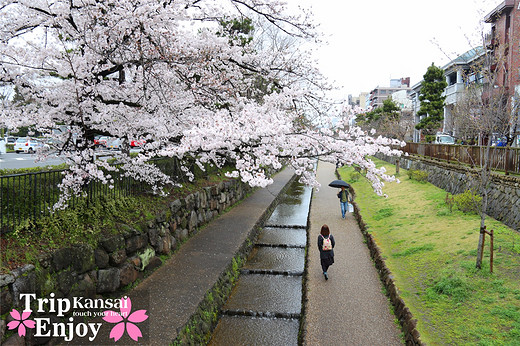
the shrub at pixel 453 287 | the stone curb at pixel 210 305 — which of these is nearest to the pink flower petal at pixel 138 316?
the stone curb at pixel 210 305

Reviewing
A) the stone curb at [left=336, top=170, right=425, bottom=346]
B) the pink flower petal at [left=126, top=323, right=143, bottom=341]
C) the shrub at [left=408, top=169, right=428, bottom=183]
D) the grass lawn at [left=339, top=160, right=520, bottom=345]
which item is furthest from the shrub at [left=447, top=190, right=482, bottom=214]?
the pink flower petal at [left=126, top=323, right=143, bottom=341]

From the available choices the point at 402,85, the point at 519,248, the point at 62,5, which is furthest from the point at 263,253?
the point at 402,85

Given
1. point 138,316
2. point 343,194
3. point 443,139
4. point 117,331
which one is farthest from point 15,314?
point 443,139

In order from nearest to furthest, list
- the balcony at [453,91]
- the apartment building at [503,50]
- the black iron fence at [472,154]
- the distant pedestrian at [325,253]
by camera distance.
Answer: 1. the apartment building at [503,50]
2. the distant pedestrian at [325,253]
3. the black iron fence at [472,154]
4. the balcony at [453,91]

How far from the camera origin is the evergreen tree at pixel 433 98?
27.7m

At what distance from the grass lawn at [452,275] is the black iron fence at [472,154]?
174 cm

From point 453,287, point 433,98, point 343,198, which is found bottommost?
point 453,287

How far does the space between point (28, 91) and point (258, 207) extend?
1049 cm

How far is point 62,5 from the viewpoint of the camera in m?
6.71

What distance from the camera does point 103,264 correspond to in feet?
20.3

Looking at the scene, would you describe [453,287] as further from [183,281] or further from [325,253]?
[183,281]

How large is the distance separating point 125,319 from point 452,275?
20.4 ft

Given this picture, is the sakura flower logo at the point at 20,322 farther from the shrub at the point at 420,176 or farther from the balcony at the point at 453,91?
the balcony at the point at 453,91

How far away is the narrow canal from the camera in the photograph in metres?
6.48
